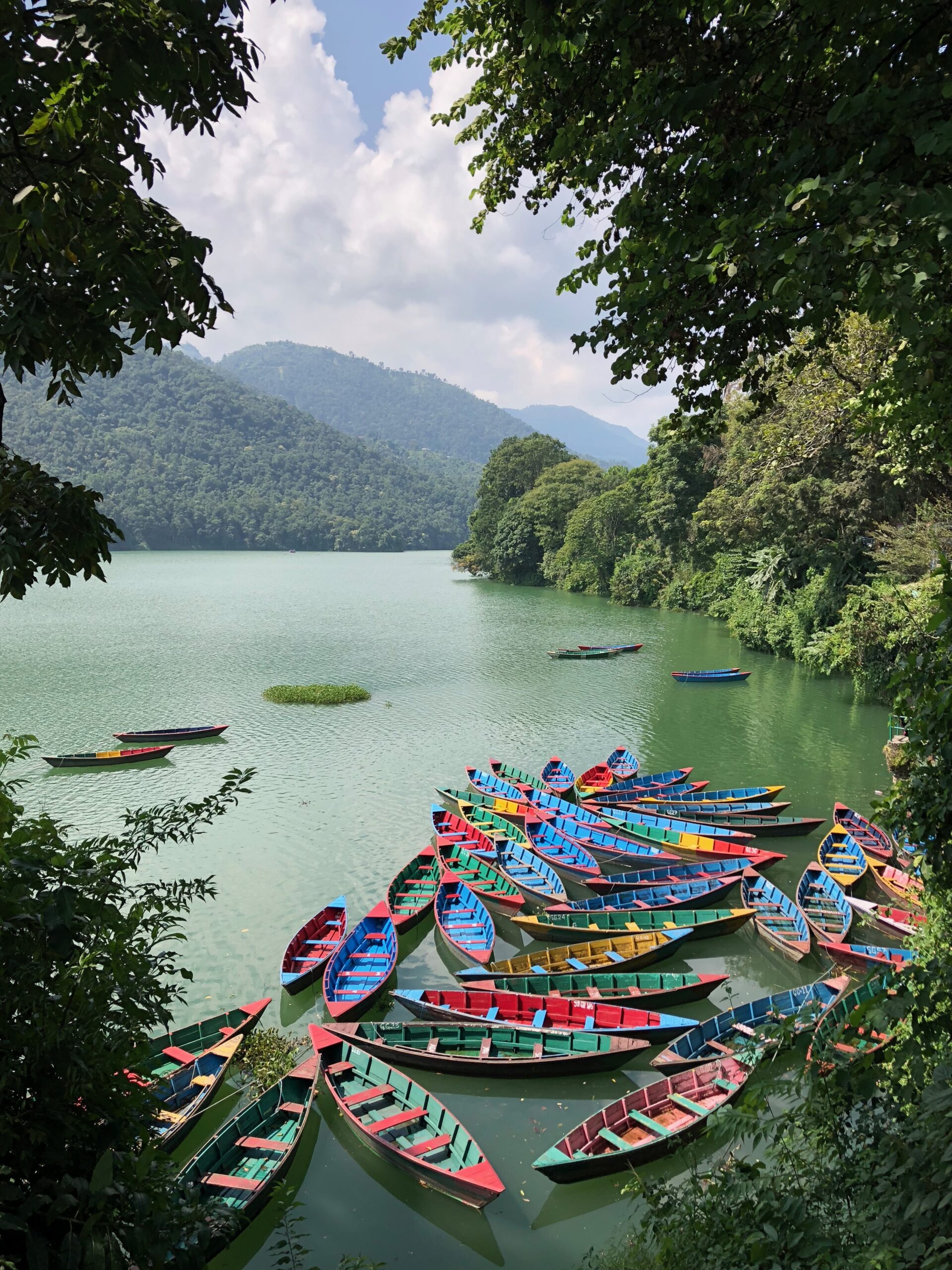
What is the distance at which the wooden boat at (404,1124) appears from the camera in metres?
6.48

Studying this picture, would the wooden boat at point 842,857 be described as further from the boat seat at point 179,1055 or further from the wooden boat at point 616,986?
the boat seat at point 179,1055

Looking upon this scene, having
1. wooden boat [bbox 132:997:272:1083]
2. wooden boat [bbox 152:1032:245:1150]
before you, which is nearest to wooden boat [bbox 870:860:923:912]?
wooden boat [bbox 132:997:272:1083]

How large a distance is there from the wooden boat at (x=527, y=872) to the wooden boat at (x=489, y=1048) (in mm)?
3417

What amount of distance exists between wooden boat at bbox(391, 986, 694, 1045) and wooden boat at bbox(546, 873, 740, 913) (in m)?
2.13

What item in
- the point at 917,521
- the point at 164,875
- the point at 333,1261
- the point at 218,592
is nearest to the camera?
the point at 333,1261

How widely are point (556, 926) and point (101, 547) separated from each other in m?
8.78

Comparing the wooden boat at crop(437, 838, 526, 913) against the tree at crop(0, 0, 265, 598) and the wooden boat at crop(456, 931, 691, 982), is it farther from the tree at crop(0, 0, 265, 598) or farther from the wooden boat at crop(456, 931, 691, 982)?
the tree at crop(0, 0, 265, 598)

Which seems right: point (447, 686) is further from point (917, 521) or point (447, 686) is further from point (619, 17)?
point (619, 17)

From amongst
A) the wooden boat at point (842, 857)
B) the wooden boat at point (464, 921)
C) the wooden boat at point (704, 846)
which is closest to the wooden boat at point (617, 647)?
the wooden boat at point (704, 846)

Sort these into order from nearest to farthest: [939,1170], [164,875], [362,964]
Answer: [939,1170], [362,964], [164,875]

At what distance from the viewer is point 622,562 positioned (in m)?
53.5

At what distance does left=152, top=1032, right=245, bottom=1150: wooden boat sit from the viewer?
7.08 metres

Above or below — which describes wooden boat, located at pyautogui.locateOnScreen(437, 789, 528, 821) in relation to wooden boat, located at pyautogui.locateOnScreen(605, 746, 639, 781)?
below

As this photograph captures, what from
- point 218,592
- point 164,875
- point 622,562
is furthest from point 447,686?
point 218,592
